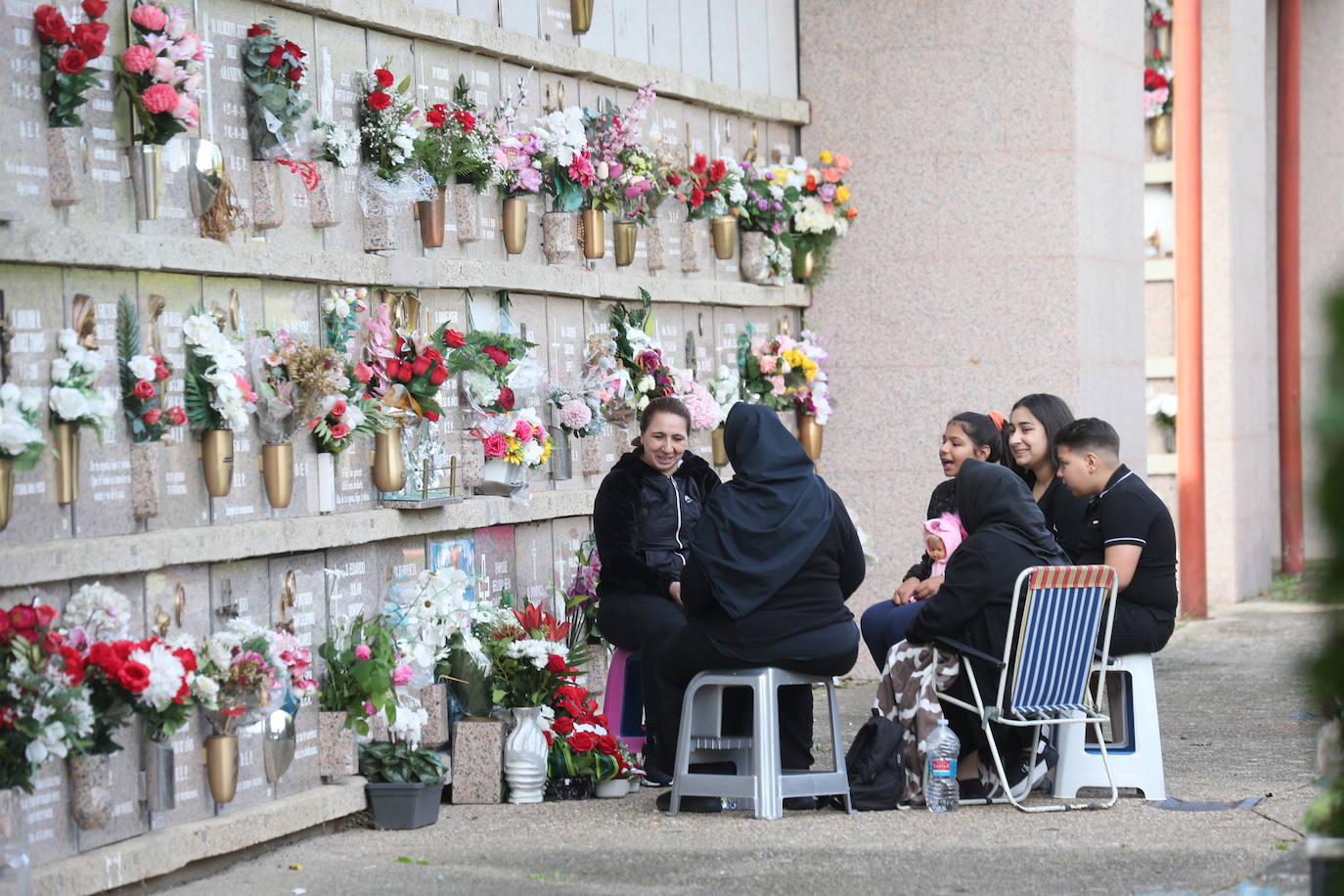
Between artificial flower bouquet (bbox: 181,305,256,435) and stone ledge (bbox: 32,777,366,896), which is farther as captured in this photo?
artificial flower bouquet (bbox: 181,305,256,435)

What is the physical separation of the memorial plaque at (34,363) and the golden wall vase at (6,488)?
59 mm

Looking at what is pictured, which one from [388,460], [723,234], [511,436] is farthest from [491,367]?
[723,234]

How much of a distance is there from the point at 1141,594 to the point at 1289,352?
833cm

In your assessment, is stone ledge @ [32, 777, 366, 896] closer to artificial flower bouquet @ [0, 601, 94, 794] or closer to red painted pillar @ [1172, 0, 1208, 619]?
artificial flower bouquet @ [0, 601, 94, 794]

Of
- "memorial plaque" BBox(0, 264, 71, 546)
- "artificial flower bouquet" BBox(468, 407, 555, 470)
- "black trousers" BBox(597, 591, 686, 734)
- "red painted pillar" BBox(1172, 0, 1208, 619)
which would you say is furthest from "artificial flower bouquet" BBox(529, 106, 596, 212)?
"red painted pillar" BBox(1172, 0, 1208, 619)

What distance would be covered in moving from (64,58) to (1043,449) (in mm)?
3454

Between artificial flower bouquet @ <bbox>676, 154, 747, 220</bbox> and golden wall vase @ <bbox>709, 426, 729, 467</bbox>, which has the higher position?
artificial flower bouquet @ <bbox>676, 154, 747, 220</bbox>

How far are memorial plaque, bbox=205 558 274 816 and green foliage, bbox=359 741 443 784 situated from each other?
428 mm

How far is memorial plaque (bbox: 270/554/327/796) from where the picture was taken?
17.1 feet

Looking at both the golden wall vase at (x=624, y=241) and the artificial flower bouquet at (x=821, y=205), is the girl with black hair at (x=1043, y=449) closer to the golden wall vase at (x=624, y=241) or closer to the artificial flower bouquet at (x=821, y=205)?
the golden wall vase at (x=624, y=241)

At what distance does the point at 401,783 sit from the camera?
545cm

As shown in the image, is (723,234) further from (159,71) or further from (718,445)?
(159,71)

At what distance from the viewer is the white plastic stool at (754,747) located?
5.39 metres

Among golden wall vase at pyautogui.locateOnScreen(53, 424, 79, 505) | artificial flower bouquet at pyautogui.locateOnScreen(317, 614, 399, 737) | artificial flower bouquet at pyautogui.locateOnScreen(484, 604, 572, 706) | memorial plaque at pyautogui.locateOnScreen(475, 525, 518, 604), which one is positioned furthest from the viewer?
memorial plaque at pyautogui.locateOnScreen(475, 525, 518, 604)
